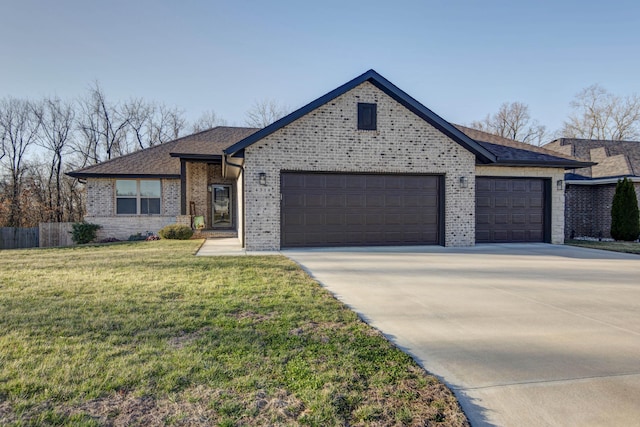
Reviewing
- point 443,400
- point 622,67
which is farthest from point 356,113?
point 622,67

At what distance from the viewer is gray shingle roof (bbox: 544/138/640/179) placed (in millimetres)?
16797

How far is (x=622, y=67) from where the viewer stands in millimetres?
22516

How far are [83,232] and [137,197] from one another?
2583 millimetres

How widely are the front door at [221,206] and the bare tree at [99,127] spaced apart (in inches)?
645

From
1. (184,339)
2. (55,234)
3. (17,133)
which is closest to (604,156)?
(184,339)

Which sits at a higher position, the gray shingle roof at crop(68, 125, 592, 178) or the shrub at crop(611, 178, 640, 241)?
the gray shingle roof at crop(68, 125, 592, 178)

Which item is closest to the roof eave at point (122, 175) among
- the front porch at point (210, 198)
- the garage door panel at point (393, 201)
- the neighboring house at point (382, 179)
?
the front porch at point (210, 198)

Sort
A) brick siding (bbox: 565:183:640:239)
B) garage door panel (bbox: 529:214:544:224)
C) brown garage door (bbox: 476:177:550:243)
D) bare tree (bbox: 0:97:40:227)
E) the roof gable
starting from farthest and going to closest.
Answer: bare tree (bbox: 0:97:40:227)
brick siding (bbox: 565:183:640:239)
garage door panel (bbox: 529:214:544:224)
brown garage door (bbox: 476:177:550:243)
the roof gable

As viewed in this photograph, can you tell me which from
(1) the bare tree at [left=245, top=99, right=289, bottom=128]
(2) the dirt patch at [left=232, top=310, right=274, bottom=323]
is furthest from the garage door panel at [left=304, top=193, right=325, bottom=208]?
(1) the bare tree at [left=245, top=99, right=289, bottom=128]

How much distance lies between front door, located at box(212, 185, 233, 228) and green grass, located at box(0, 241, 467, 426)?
12740 millimetres

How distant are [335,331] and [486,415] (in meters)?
1.76

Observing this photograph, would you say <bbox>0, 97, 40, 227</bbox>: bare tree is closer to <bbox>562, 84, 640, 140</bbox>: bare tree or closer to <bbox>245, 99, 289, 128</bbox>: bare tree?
<bbox>245, 99, 289, 128</bbox>: bare tree

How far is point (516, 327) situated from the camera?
13.9 ft

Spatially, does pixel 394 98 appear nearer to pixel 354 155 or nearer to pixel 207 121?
pixel 354 155
